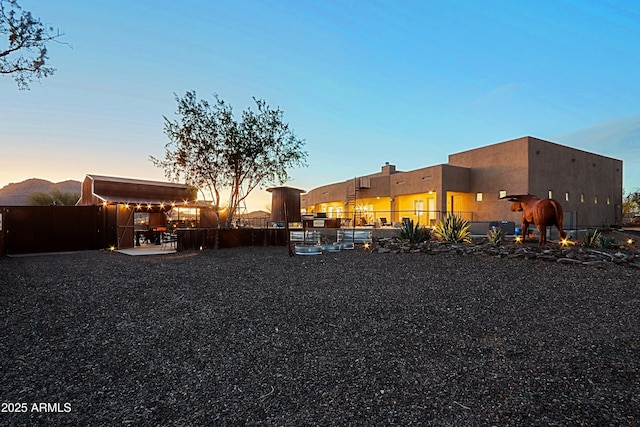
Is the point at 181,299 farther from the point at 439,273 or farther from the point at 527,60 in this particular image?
the point at 527,60

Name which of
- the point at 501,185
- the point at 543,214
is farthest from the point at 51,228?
the point at 501,185

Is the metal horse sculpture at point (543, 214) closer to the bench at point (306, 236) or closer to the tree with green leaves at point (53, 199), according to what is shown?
the bench at point (306, 236)

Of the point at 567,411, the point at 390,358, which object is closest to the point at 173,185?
the point at 390,358

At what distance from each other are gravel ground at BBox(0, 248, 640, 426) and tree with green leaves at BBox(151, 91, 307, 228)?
8.77 meters

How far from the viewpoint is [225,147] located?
13891 mm

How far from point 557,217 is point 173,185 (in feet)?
60.0

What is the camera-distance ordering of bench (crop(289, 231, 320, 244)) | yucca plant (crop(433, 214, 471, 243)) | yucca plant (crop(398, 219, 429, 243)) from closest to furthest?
yucca plant (crop(433, 214, 471, 243)), yucca plant (crop(398, 219, 429, 243)), bench (crop(289, 231, 320, 244))

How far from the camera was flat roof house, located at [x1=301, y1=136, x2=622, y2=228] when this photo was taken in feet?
67.5

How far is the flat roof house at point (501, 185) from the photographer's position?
20578 mm

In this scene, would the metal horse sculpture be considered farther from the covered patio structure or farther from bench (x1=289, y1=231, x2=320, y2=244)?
the covered patio structure

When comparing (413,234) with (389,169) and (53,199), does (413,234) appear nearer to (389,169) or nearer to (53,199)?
(389,169)

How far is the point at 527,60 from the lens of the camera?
16.9m

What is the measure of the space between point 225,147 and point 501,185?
18529 millimetres

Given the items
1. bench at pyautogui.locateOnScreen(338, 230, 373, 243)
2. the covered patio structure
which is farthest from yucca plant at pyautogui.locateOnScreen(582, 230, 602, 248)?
the covered patio structure
